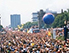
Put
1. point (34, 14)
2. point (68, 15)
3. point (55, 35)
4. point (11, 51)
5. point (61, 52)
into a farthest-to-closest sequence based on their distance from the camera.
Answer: point (34, 14)
point (68, 15)
point (55, 35)
point (11, 51)
point (61, 52)

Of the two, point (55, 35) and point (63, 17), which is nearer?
point (55, 35)

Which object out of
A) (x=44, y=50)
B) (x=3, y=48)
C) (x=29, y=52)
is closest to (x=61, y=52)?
(x=44, y=50)

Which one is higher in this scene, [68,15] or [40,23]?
[68,15]

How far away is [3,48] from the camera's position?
53.1ft

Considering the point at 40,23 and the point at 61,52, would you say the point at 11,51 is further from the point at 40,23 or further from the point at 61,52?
the point at 40,23

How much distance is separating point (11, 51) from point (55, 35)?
392 inches

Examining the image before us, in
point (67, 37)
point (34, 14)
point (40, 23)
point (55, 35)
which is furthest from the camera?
point (34, 14)

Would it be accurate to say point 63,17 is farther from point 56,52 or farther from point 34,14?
point 34,14

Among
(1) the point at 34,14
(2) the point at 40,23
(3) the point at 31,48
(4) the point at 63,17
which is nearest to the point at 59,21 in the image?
(4) the point at 63,17

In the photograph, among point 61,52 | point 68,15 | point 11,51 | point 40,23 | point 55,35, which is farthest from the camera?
point 40,23

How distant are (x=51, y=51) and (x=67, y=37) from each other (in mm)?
8138

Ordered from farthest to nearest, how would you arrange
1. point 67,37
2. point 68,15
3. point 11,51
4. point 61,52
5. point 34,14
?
1. point 34,14
2. point 68,15
3. point 67,37
4. point 11,51
5. point 61,52

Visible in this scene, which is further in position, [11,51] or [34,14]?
[34,14]

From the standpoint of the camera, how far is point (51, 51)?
13.9 metres
